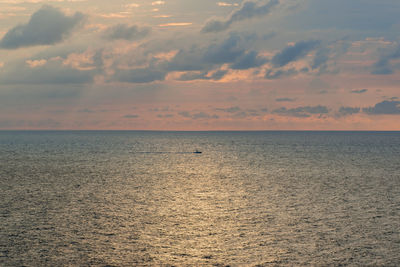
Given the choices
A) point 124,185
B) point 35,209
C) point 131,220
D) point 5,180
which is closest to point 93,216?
point 131,220

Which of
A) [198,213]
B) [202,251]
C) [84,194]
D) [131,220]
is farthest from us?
[84,194]

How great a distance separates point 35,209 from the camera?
4206 centimetres

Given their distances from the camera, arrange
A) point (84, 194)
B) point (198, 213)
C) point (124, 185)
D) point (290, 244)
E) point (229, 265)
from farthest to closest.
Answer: point (124, 185), point (84, 194), point (198, 213), point (290, 244), point (229, 265)

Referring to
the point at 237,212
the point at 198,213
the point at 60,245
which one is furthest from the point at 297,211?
the point at 60,245

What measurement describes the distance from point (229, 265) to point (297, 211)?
1880 cm

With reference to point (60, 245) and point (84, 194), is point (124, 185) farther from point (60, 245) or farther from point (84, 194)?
point (60, 245)

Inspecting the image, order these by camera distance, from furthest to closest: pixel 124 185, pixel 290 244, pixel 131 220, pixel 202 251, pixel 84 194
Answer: pixel 124 185 → pixel 84 194 → pixel 131 220 → pixel 290 244 → pixel 202 251

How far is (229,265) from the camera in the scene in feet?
81.3

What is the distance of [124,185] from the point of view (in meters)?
64.0

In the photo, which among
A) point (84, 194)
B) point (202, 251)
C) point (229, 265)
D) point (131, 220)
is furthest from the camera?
point (84, 194)

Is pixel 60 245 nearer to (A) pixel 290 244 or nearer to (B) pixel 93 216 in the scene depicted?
(B) pixel 93 216

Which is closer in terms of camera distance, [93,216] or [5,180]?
[93,216]

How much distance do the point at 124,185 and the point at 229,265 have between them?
1628 inches

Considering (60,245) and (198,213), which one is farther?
(198,213)
